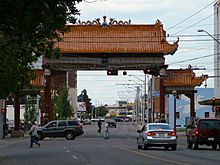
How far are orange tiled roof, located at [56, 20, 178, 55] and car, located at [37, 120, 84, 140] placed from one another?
986 centimetres

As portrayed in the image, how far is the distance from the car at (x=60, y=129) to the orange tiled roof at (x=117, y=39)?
9860mm

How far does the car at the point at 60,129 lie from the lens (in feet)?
177

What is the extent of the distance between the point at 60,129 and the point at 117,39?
1436 cm

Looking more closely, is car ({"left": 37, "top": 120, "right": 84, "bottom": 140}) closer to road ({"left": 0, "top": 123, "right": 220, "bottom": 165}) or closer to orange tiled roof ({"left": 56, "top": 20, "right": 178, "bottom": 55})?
orange tiled roof ({"left": 56, "top": 20, "right": 178, "bottom": 55})

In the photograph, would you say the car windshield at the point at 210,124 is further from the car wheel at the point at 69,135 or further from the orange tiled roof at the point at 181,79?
the orange tiled roof at the point at 181,79

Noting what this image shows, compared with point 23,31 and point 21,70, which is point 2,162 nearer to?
point 21,70

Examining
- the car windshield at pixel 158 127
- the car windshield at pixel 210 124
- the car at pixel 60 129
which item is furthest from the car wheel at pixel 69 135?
the car windshield at pixel 158 127

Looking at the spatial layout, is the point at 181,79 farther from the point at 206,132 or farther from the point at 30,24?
the point at 30,24

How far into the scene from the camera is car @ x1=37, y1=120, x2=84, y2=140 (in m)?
53.8

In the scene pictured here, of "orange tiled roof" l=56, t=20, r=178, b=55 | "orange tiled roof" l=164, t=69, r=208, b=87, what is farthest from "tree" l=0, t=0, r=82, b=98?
"orange tiled roof" l=164, t=69, r=208, b=87

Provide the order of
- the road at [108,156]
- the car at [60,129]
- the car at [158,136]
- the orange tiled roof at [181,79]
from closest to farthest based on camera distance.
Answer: the road at [108,156] < the car at [158,136] < the car at [60,129] < the orange tiled roof at [181,79]

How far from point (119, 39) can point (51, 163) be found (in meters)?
40.1

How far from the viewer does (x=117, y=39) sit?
63969mm

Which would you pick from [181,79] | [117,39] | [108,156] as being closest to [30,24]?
[108,156]
